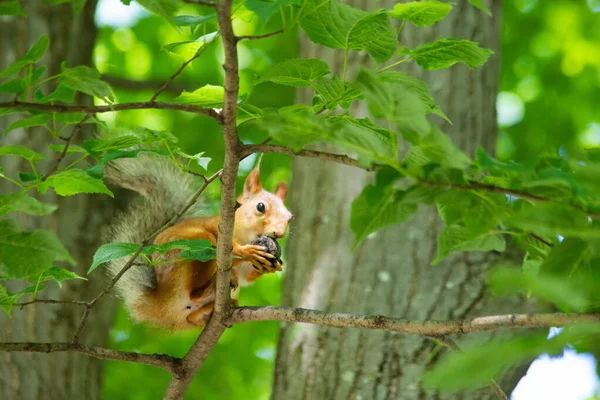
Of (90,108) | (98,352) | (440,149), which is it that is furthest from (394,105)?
(98,352)

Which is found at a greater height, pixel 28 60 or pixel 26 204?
pixel 28 60

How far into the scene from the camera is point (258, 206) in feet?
7.38

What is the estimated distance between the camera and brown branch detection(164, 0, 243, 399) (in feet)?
2.91

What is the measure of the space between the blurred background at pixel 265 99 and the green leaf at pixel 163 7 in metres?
2.76

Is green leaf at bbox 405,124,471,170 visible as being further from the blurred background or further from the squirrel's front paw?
the blurred background

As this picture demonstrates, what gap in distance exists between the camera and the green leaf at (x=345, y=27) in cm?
92

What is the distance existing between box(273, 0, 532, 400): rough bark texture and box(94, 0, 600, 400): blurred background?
915mm

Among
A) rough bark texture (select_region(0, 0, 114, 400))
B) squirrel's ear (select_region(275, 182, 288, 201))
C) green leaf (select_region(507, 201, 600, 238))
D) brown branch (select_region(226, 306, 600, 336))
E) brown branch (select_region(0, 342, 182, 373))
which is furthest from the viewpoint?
squirrel's ear (select_region(275, 182, 288, 201))

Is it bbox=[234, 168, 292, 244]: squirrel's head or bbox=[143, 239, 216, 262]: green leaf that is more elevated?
bbox=[234, 168, 292, 244]: squirrel's head

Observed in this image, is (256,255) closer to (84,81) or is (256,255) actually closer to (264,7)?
(84,81)

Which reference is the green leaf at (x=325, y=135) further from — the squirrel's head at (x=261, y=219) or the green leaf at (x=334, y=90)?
the squirrel's head at (x=261, y=219)

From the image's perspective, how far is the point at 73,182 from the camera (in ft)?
Result: 3.71

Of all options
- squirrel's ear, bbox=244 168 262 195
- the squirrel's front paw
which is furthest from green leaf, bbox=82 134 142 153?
squirrel's ear, bbox=244 168 262 195

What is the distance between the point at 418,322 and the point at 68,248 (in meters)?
1.77
